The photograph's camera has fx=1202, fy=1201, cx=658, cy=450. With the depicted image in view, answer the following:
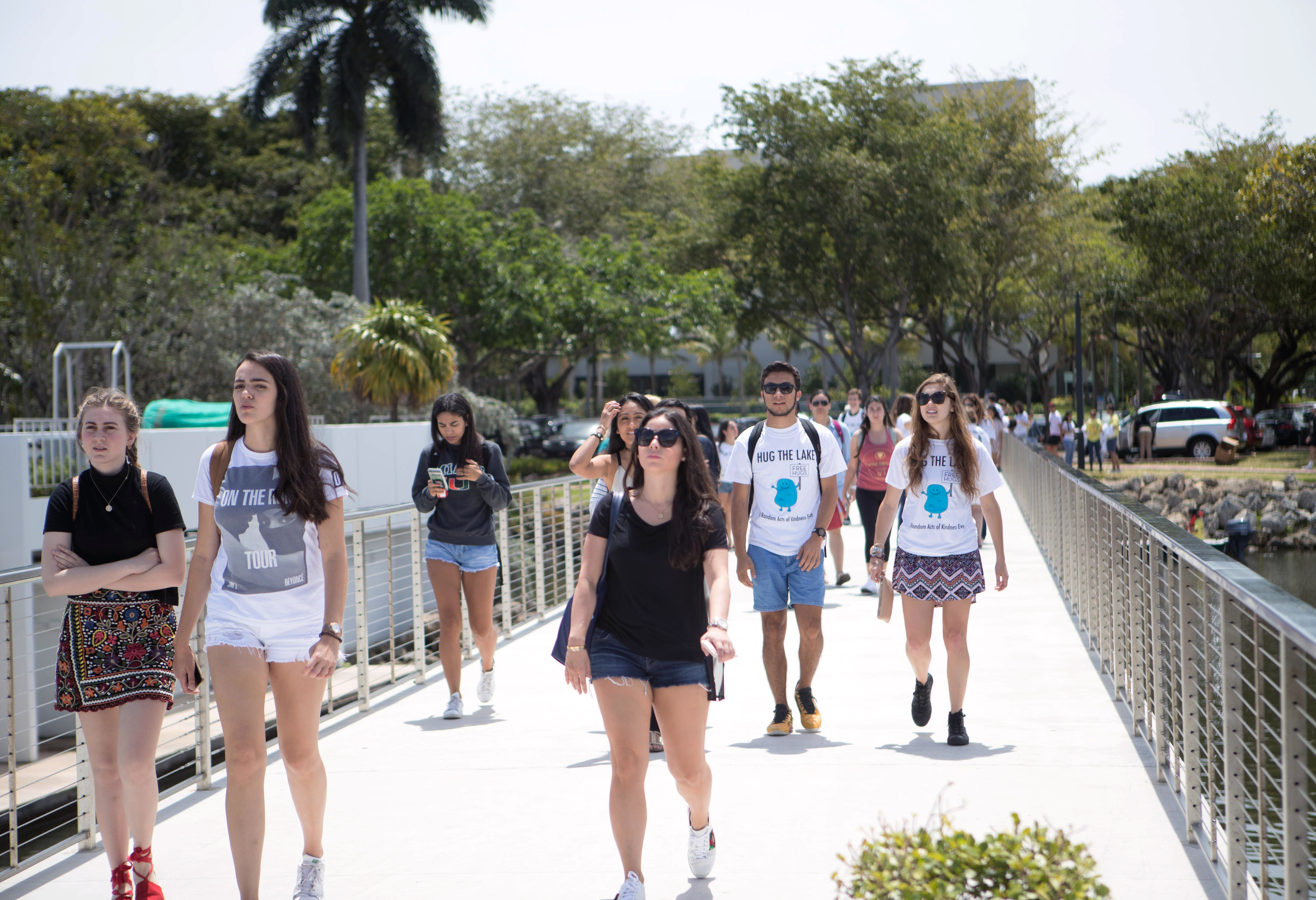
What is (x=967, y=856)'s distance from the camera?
7.65ft

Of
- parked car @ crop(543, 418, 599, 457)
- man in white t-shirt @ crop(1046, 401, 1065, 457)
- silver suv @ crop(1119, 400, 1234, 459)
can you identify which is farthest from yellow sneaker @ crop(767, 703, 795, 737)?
silver suv @ crop(1119, 400, 1234, 459)

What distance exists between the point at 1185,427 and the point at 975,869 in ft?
120

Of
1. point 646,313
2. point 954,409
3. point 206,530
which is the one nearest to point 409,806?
point 206,530

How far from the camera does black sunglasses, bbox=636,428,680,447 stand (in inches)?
153

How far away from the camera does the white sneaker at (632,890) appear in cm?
372

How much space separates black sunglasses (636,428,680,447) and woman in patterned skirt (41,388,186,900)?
5.24ft

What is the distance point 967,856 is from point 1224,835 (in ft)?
7.87

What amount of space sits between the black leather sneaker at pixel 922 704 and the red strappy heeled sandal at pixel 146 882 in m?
3.69

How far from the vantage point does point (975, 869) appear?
2.33m

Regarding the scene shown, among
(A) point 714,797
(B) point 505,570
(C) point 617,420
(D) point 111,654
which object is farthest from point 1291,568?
(D) point 111,654

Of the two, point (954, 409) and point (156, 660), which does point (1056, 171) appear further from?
point (156, 660)

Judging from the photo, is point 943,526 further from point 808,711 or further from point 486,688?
point 486,688

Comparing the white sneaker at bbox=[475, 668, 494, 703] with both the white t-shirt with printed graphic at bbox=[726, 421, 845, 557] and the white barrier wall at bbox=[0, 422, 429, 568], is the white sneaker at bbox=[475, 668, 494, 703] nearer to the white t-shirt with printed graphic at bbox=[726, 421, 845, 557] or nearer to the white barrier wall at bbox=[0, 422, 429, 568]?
the white t-shirt with printed graphic at bbox=[726, 421, 845, 557]

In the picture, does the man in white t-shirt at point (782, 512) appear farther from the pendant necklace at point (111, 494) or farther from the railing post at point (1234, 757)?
the pendant necklace at point (111, 494)
